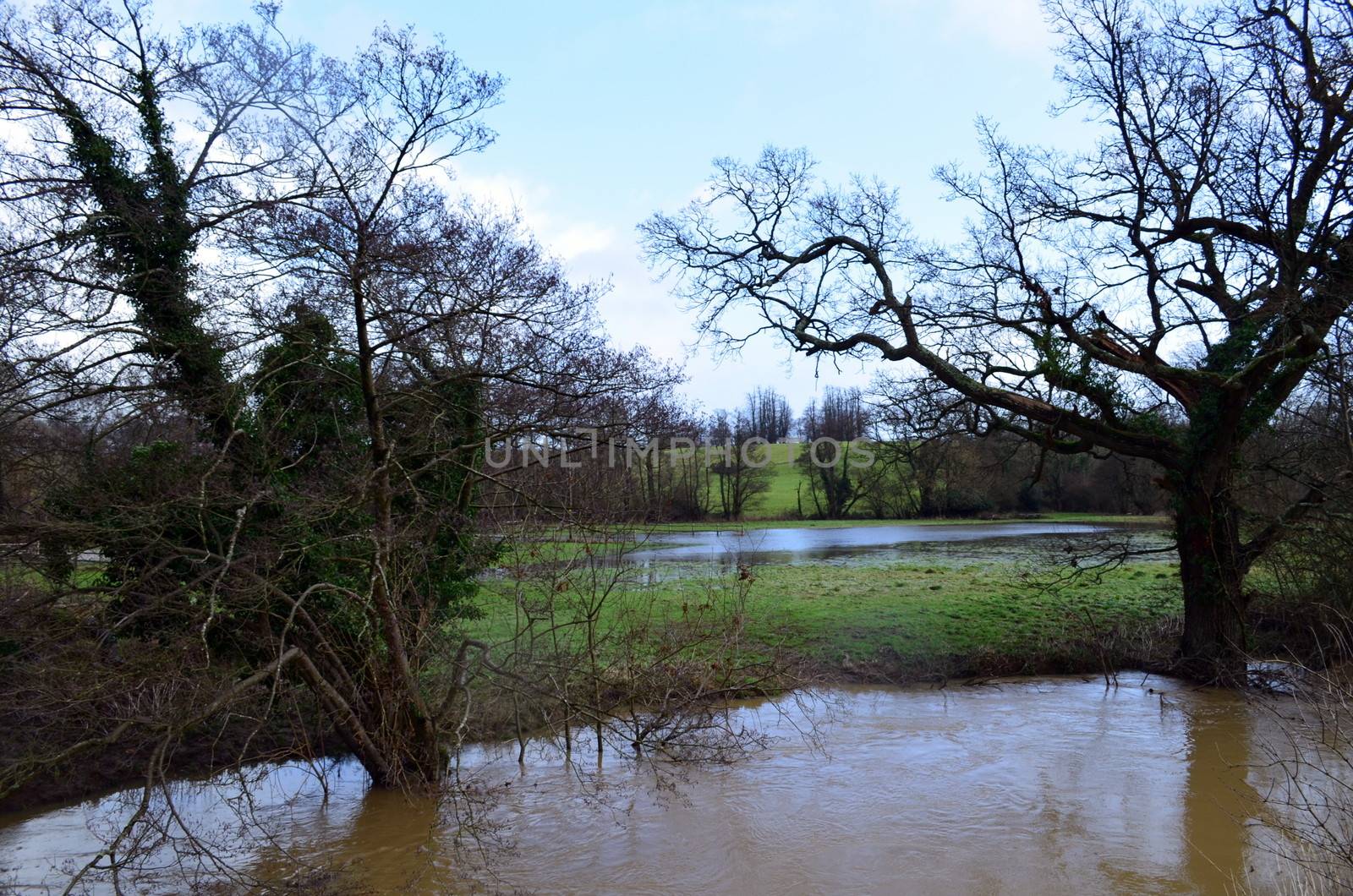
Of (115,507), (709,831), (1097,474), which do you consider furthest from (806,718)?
(1097,474)

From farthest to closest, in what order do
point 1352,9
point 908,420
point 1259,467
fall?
point 908,420 < point 1259,467 < point 1352,9

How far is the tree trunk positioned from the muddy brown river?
1.42 meters

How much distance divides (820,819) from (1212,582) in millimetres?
8403

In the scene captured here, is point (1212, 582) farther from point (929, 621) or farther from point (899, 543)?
point (899, 543)

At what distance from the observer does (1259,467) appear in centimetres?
1346

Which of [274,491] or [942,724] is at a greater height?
[274,491]

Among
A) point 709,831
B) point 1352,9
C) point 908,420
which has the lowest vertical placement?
point 709,831

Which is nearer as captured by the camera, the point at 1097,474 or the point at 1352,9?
the point at 1352,9

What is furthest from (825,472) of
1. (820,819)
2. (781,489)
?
(820,819)

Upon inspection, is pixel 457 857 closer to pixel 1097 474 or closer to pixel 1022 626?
pixel 1022 626

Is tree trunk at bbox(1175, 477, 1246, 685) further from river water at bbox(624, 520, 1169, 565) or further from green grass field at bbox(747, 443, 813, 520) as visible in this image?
green grass field at bbox(747, 443, 813, 520)

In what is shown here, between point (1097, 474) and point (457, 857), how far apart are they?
40224 mm

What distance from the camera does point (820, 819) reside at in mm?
8891

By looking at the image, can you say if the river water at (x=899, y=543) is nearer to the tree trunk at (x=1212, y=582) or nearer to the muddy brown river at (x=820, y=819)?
the tree trunk at (x=1212, y=582)
